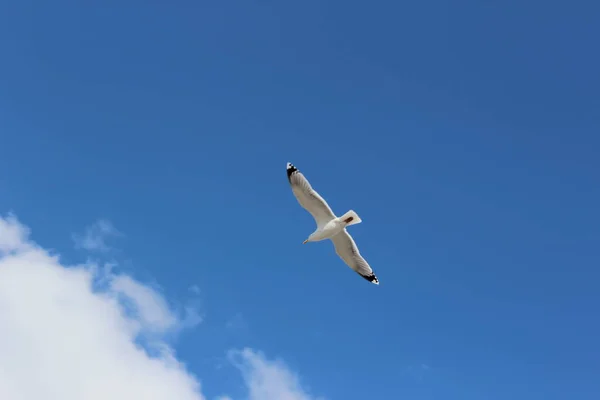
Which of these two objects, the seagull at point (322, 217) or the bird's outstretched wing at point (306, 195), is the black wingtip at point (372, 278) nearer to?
the seagull at point (322, 217)

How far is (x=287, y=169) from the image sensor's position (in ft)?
74.3

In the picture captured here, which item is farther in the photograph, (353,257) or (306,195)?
(353,257)

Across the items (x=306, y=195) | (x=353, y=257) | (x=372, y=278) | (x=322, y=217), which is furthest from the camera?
(x=372, y=278)

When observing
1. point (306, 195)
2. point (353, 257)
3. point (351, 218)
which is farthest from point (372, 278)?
point (306, 195)

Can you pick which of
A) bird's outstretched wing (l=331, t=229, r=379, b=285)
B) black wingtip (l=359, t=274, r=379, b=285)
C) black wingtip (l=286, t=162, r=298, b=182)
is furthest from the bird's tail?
black wingtip (l=359, t=274, r=379, b=285)

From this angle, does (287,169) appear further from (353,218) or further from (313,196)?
(353,218)

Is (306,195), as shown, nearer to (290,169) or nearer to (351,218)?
(290,169)

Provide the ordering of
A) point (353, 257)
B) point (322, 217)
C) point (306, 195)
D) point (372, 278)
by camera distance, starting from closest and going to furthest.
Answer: point (306, 195), point (322, 217), point (353, 257), point (372, 278)

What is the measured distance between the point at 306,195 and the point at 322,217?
4.26 ft

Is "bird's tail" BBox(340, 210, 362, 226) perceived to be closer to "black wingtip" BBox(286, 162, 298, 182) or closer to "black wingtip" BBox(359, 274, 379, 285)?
"black wingtip" BBox(286, 162, 298, 182)

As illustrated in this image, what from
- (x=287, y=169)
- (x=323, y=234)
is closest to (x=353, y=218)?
(x=323, y=234)

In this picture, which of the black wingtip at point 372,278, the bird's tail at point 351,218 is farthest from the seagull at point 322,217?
the black wingtip at point 372,278

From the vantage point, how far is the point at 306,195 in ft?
74.0

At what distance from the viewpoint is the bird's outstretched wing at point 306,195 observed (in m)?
22.4
